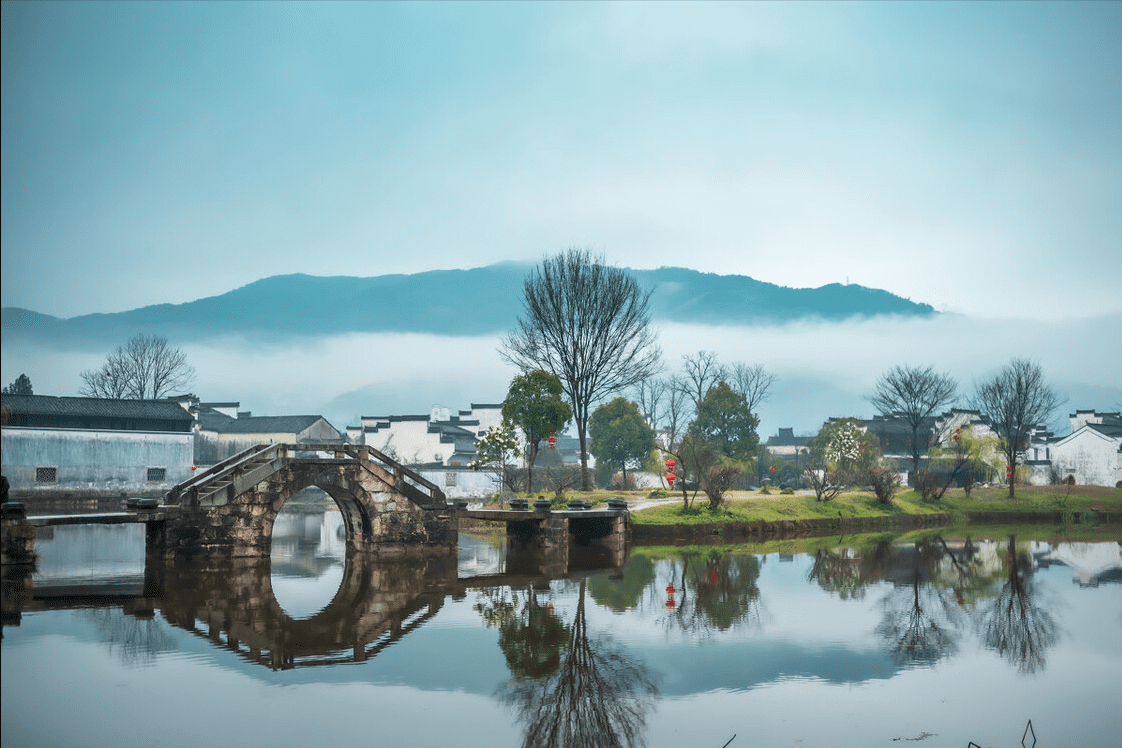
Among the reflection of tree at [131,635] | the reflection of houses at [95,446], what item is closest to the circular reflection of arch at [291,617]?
the reflection of tree at [131,635]

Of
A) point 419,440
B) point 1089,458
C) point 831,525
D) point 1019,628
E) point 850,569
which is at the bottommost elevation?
point 831,525

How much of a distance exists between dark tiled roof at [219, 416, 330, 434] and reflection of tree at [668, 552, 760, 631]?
4594cm

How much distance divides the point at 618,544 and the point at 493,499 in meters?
15.0

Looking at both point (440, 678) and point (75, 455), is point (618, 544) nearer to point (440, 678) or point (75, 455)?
point (440, 678)

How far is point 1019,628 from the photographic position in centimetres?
1695

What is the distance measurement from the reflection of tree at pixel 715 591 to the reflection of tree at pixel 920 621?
2.69 metres

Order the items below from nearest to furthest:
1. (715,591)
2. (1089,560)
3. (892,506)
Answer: (715,591) → (1089,560) → (892,506)

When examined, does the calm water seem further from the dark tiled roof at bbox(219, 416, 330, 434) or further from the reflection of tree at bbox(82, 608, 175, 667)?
the dark tiled roof at bbox(219, 416, 330, 434)

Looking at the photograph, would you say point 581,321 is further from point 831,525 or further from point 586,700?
point 586,700

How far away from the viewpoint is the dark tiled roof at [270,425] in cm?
6850

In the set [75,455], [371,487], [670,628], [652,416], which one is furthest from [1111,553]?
[652,416]

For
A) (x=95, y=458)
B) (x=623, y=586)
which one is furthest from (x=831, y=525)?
(x=95, y=458)

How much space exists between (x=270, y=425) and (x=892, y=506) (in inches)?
1783

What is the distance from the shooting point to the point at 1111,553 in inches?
1220
